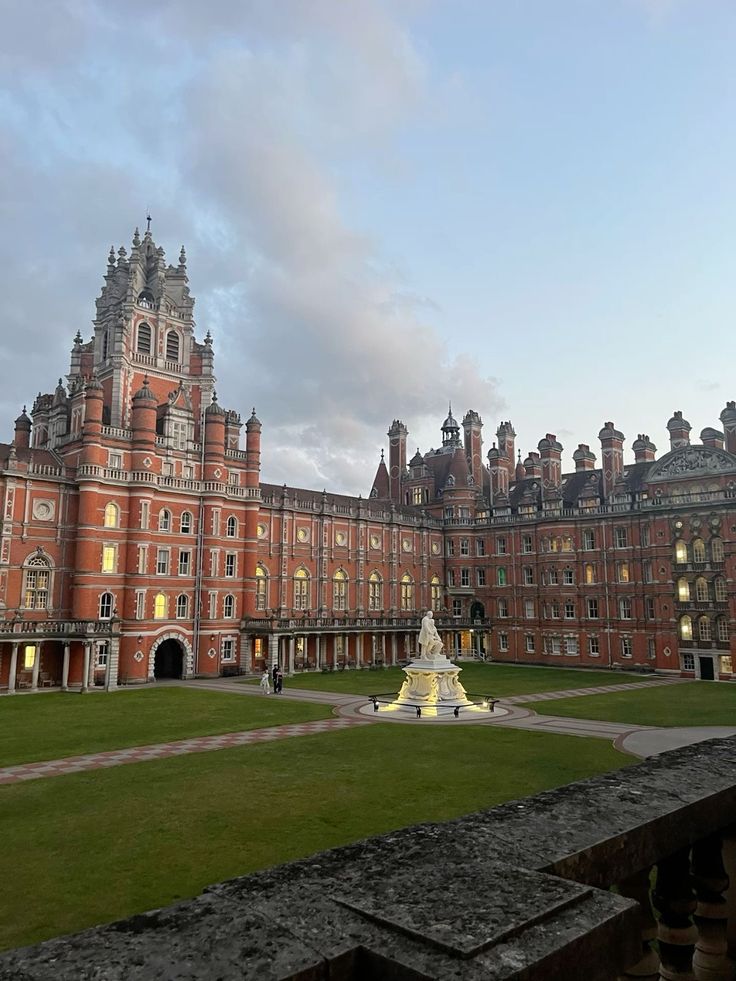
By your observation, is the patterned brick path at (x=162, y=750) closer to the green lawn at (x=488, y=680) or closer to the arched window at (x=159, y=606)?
the green lawn at (x=488, y=680)

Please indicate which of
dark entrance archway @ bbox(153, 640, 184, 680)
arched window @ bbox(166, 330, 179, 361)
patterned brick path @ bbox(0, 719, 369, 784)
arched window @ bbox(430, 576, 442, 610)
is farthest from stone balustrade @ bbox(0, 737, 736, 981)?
arched window @ bbox(430, 576, 442, 610)

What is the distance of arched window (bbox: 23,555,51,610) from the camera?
46.8 m

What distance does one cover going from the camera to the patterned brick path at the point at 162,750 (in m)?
20.6

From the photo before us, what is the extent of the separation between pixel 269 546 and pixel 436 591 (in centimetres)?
2263

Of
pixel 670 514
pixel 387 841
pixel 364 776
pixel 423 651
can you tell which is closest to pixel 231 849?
pixel 364 776

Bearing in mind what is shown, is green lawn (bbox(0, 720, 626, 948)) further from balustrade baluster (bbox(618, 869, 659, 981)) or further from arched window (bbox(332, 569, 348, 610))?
arched window (bbox(332, 569, 348, 610))

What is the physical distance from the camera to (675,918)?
11.9 ft

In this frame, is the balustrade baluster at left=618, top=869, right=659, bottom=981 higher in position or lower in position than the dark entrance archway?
higher

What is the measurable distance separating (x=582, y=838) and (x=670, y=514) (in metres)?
62.1

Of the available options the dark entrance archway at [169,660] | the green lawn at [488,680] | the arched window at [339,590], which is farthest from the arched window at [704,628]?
the dark entrance archway at [169,660]

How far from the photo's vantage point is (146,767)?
21.0 meters

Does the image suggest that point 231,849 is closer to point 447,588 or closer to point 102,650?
point 102,650

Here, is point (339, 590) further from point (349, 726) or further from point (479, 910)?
point (479, 910)

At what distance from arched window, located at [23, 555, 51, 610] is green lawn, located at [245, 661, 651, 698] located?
1550cm
